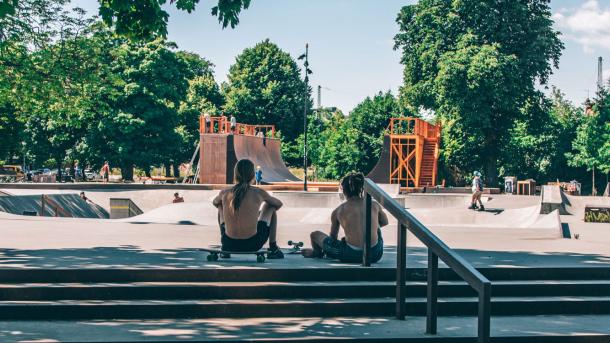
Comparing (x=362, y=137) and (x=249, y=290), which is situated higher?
(x=362, y=137)

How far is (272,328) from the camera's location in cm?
641

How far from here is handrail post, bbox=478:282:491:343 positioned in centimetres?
521

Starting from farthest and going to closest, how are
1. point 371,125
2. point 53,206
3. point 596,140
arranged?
1. point 371,125
2. point 596,140
3. point 53,206

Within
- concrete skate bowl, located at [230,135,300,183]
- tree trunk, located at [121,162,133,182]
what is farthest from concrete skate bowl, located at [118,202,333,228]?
tree trunk, located at [121,162,133,182]

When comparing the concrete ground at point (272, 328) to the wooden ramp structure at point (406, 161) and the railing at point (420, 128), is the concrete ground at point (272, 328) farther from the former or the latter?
the wooden ramp structure at point (406, 161)

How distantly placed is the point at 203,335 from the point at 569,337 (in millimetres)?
3048

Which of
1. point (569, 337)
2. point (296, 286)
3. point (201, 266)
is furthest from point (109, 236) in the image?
point (569, 337)

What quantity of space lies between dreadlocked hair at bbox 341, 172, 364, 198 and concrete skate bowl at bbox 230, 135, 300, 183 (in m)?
32.6

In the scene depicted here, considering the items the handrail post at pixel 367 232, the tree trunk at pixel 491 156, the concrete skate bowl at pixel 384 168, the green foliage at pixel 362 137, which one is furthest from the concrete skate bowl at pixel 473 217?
the green foliage at pixel 362 137

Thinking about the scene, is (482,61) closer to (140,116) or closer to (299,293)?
(140,116)

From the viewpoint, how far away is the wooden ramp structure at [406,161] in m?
39.5

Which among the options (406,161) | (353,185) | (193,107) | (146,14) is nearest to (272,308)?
(353,185)

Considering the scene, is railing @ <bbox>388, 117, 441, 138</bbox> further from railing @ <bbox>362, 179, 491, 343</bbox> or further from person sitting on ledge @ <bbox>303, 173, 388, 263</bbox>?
railing @ <bbox>362, 179, 491, 343</bbox>

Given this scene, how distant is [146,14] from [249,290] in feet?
13.8
